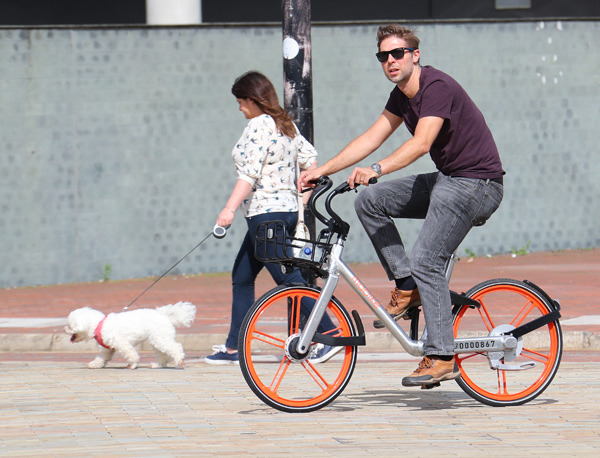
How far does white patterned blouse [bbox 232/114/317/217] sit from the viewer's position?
25.5 feet

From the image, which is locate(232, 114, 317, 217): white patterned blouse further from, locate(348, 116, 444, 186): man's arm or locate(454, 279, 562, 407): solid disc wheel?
locate(348, 116, 444, 186): man's arm

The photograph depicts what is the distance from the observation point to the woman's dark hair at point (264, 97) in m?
7.92

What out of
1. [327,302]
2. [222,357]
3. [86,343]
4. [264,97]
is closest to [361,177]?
[327,302]

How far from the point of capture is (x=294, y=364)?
6387 millimetres

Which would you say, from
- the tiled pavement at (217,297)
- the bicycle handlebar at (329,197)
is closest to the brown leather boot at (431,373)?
the bicycle handlebar at (329,197)

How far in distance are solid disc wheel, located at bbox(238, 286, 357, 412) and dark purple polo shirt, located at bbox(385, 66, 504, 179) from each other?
942mm

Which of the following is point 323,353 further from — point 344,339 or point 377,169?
point 377,169

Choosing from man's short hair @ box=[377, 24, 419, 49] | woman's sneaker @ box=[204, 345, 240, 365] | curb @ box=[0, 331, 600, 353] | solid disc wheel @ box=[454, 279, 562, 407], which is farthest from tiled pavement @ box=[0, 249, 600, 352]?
man's short hair @ box=[377, 24, 419, 49]

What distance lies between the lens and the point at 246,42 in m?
13.7

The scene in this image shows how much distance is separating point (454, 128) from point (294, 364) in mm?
1474

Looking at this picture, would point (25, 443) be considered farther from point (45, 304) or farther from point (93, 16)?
point (93, 16)

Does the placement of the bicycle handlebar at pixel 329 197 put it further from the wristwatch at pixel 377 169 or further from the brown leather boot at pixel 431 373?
the brown leather boot at pixel 431 373

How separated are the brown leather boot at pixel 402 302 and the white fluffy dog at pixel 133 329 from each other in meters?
2.15

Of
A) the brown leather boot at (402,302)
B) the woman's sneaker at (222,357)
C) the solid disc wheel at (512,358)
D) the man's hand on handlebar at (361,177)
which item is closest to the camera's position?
the man's hand on handlebar at (361,177)
